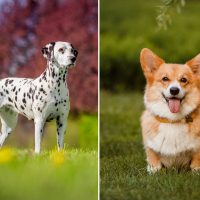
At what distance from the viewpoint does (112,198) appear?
3643 millimetres

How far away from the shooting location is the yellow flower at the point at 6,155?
379 centimetres

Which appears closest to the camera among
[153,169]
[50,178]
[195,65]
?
[50,178]

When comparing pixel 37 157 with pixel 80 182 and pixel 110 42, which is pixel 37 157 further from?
pixel 110 42

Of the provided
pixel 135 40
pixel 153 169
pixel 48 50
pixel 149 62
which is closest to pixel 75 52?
pixel 48 50

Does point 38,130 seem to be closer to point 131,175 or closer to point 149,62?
point 131,175

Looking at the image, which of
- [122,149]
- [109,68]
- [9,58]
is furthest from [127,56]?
[9,58]

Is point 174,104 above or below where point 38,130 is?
above

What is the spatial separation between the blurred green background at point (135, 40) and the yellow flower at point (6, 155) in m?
2.89

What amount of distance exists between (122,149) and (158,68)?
3.58 feet

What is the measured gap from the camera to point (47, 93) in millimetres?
3791

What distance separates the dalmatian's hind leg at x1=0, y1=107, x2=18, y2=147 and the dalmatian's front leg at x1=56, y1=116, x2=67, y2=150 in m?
0.26

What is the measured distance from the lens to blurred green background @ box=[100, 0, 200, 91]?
7.59 meters

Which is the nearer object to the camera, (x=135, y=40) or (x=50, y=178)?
(x=50, y=178)

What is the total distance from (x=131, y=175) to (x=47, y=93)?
678 mm
